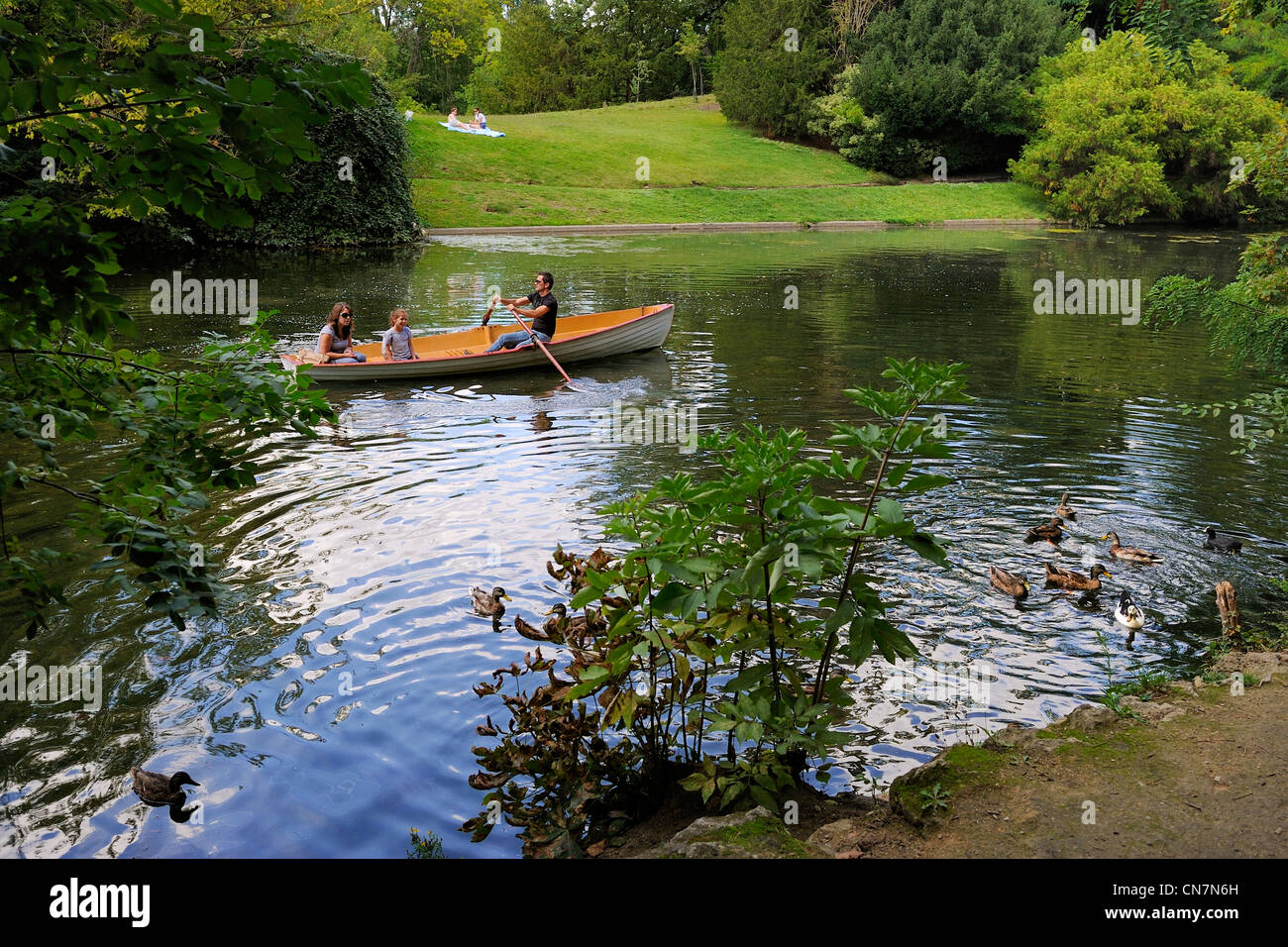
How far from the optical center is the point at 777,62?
57969mm

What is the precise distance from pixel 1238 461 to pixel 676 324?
464 inches

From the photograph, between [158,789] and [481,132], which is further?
[481,132]

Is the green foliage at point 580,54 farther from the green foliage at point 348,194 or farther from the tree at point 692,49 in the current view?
the green foliage at point 348,194

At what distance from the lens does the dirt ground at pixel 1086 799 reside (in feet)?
12.9

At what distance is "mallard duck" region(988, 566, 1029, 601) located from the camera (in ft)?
24.7

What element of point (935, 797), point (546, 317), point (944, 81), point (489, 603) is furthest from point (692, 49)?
point (935, 797)

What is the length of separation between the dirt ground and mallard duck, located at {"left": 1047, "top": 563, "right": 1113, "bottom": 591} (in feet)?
7.48

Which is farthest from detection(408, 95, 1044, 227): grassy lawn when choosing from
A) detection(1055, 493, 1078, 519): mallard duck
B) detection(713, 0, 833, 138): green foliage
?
detection(1055, 493, 1078, 519): mallard duck

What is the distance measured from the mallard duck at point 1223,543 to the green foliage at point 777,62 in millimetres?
54488

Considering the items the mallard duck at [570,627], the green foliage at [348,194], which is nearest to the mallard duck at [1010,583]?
the mallard duck at [570,627]

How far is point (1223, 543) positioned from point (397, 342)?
1174cm

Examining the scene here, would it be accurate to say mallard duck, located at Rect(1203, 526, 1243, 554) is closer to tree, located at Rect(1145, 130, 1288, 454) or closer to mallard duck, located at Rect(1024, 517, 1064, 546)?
tree, located at Rect(1145, 130, 1288, 454)

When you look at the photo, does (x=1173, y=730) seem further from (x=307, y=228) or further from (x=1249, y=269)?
(x=307, y=228)

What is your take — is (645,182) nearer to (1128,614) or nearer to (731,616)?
(1128,614)
